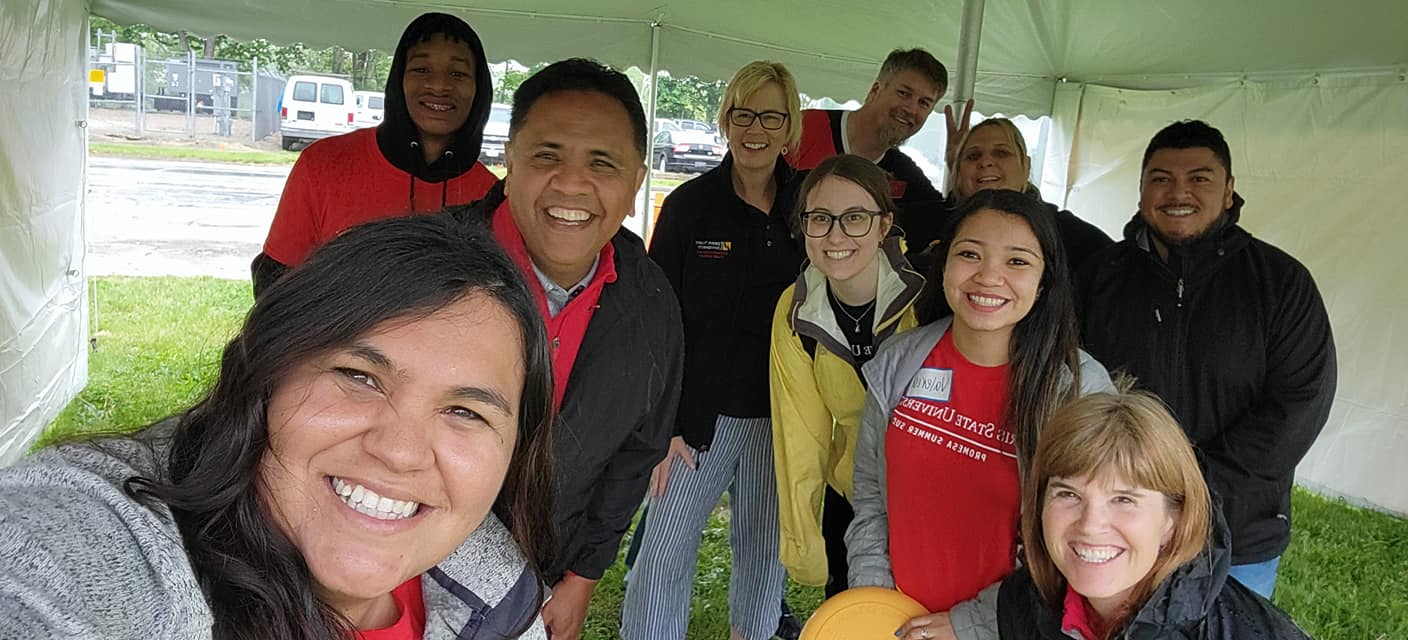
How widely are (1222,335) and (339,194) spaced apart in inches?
93.5

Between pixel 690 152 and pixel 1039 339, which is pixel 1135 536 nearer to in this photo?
pixel 1039 339

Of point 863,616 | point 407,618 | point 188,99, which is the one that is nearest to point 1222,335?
point 863,616

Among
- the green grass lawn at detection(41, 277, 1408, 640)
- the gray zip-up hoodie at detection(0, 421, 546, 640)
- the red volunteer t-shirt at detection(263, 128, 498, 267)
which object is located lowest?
the green grass lawn at detection(41, 277, 1408, 640)

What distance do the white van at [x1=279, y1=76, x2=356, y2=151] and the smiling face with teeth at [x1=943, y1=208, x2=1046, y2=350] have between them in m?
17.3

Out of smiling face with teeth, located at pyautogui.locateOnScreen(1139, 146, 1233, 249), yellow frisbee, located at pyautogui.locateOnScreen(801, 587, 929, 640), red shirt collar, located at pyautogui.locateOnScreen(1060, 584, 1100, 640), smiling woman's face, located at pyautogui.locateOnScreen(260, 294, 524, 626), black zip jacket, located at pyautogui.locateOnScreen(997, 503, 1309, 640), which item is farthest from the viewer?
smiling face with teeth, located at pyautogui.locateOnScreen(1139, 146, 1233, 249)

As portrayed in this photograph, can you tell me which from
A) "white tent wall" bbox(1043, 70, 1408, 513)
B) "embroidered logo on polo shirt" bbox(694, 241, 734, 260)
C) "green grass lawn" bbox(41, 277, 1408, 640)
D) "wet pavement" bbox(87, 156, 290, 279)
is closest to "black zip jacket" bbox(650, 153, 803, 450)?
"embroidered logo on polo shirt" bbox(694, 241, 734, 260)

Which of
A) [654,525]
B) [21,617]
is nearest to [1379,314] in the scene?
[654,525]

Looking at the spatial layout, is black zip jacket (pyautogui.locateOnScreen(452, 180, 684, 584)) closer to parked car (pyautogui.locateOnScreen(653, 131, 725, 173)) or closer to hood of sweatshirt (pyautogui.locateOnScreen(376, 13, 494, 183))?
hood of sweatshirt (pyautogui.locateOnScreen(376, 13, 494, 183))

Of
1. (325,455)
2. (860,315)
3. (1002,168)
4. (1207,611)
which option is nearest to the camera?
(325,455)

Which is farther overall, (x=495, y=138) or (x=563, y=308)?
(x=495, y=138)

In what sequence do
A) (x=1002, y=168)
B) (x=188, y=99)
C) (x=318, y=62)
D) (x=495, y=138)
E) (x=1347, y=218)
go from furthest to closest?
(x=318, y=62) < (x=188, y=99) < (x=495, y=138) < (x=1347, y=218) < (x=1002, y=168)

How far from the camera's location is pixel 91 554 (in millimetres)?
763

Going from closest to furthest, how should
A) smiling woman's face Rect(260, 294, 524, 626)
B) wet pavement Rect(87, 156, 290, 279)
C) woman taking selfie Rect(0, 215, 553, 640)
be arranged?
woman taking selfie Rect(0, 215, 553, 640)
smiling woman's face Rect(260, 294, 524, 626)
wet pavement Rect(87, 156, 290, 279)

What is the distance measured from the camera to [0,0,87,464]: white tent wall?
12.6 ft
